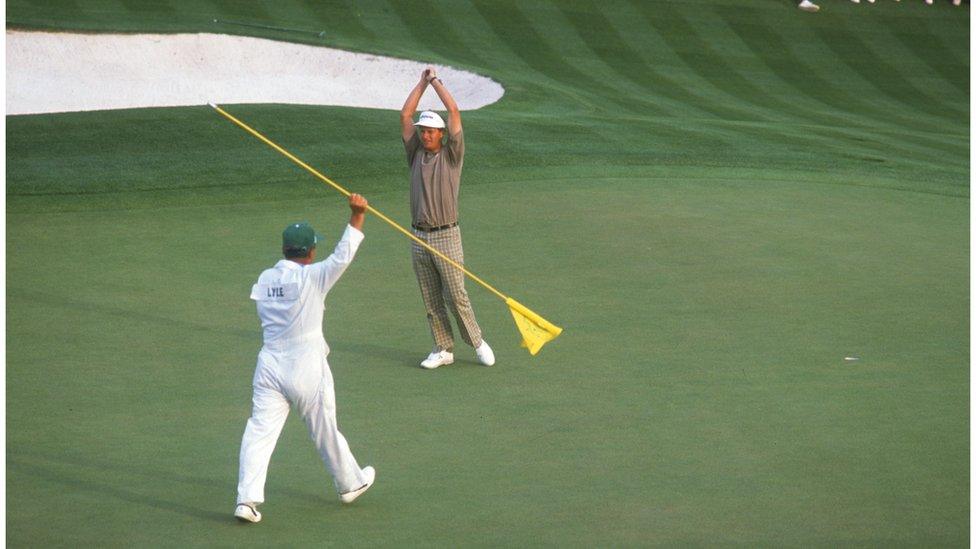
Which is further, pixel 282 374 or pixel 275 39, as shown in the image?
pixel 275 39

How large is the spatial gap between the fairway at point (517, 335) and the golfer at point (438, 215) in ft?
1.14

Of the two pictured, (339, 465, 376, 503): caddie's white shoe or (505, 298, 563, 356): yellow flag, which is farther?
(505, 298, 563, 356): yellow flag

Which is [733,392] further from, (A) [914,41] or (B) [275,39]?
(A) [914,41]

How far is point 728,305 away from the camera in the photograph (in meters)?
13.0

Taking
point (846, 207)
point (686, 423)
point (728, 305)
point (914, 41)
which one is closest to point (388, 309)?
point (728, 305)

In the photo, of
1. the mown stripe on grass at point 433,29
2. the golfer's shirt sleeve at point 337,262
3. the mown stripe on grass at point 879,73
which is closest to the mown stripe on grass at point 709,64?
the mown stripe on grass at point 879,73

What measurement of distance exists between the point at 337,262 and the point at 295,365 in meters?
0.68

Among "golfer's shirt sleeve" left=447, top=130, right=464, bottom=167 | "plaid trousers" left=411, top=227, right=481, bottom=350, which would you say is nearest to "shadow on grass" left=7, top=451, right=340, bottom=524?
"plaid trousers" left=411, top=227, right=481, bottom=350

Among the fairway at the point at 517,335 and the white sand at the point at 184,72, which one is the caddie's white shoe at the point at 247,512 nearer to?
the fairway at the point at 517,335

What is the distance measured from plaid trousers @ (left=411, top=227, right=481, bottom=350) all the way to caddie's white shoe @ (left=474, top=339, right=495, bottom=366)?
52mm

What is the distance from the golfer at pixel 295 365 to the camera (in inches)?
321

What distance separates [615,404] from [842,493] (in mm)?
2142

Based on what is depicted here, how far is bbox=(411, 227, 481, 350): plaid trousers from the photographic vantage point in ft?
37.2

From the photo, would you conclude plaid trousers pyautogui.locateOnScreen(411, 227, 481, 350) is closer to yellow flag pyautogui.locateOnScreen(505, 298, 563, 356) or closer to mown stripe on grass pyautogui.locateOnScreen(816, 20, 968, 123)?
yellow flag pyautogui.locateOnScreen(505, 298, 563, 356)
